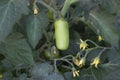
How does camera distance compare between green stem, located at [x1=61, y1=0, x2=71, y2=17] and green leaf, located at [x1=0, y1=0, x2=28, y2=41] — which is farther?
green stem, located at [x1=61, y1=0, x2=71, y2=17]

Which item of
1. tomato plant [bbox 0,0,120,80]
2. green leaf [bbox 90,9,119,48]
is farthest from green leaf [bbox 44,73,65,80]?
green leaf [bbox 90,9,119,48]

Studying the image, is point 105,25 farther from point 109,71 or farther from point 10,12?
point 10,12

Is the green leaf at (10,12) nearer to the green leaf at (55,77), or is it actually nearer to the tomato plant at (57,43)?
the tomato plant at (57,43)

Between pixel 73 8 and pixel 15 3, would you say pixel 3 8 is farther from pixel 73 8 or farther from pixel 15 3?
pixel 73 8

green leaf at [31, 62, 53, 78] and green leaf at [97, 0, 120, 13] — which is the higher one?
green leaf at [97, 0, 120, 13]

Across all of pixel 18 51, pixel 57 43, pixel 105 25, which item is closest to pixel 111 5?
pixel 105 25

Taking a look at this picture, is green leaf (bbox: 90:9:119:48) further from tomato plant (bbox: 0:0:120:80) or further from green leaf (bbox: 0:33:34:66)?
green leaf (bbox: 0:33:34:66)

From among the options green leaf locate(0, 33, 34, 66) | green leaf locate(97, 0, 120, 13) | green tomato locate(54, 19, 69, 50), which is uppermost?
green leaf locate(97, 0, 120, 13)

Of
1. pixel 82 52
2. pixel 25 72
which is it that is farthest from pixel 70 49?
pixel 25 72
